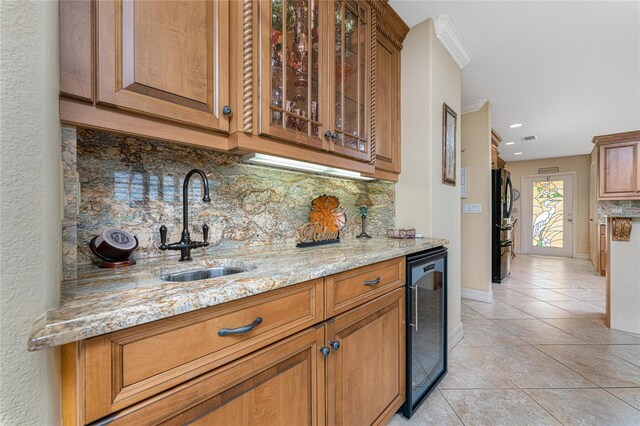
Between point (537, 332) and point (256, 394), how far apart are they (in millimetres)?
3039

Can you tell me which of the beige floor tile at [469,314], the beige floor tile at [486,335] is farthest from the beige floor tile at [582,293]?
the beige floor tile at [486,335]

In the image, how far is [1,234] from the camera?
0.44 m

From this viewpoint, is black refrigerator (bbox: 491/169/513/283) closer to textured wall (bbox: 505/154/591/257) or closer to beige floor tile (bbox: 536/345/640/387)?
beige floor tile (bbox: 536/345/640/387)

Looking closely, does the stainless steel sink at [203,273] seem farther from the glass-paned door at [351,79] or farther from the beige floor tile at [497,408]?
the beige floor tile at [497,408]

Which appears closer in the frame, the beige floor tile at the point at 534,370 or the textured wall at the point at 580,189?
the beige floor tile at the point at 534,370

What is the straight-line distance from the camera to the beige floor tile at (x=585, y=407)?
1.52 m

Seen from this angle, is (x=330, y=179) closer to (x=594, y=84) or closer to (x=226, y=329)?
(x=226, y=329)

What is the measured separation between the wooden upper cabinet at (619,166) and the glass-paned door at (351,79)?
3347 mm

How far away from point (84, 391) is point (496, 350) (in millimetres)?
2812

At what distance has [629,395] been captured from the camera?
1.72m

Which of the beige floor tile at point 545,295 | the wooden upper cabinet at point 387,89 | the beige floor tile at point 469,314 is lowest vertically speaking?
the beige floor tile at point 469,314

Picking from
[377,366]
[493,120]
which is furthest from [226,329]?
[493,120]

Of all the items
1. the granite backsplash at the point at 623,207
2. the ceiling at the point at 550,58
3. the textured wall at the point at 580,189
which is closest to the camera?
the ceiling at the point at 550,58

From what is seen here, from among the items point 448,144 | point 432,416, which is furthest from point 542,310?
point 432,416
